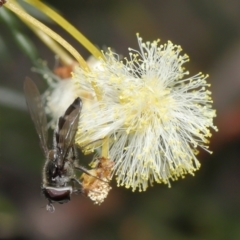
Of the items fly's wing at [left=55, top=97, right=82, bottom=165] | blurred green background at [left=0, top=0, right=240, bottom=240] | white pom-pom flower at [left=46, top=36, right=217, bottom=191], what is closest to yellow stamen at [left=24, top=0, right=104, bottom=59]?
white pom-pom flower at [left=46, top=36, right=217, bottom=191]

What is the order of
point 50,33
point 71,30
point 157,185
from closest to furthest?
point 50,33 → point 71,30 → point 157,185

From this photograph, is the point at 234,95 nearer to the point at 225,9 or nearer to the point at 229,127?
the point at 229,127

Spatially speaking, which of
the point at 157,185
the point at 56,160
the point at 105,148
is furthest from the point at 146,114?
the point at 157,185

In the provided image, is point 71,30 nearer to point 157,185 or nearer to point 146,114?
point 146,114

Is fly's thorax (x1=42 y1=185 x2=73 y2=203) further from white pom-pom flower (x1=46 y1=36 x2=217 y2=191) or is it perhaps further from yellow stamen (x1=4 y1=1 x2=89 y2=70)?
yellow stamen (x1=4 y1=1 x2=89 y2=70)

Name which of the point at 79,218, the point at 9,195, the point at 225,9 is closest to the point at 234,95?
the point at 225,9

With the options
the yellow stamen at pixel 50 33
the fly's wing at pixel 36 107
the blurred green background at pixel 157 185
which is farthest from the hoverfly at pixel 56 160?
the blurred green background at pixel 157 185

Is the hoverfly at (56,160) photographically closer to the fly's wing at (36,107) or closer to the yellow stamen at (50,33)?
the fly's wing at (36,107)
